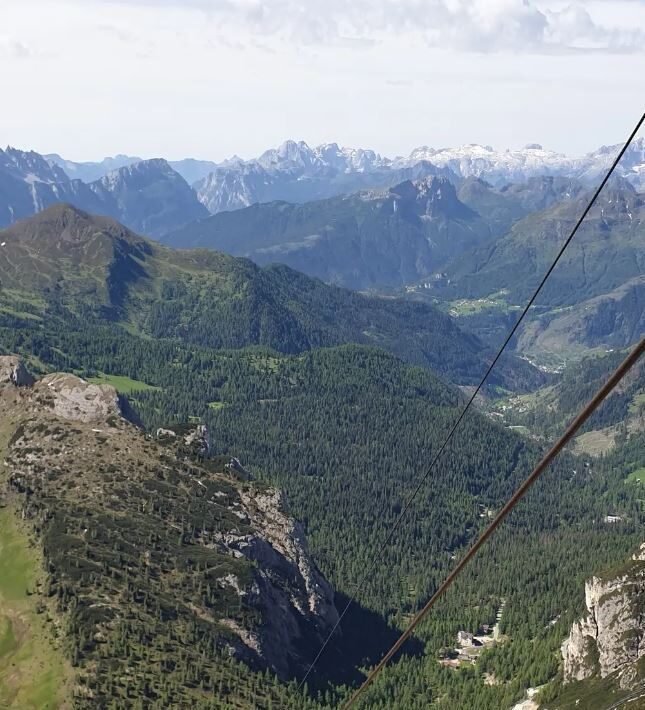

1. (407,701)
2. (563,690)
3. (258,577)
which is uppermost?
(258,577)

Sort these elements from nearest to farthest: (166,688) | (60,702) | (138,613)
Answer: (60,702)
(166,688)
(138,613)

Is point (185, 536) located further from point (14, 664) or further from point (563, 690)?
point (563, 690)

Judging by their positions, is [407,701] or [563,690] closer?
[563,690]

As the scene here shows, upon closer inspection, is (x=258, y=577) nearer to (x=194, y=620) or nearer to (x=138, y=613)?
(x=194, y=620)

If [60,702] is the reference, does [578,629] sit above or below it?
below

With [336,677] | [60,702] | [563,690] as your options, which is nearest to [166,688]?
[60,702]

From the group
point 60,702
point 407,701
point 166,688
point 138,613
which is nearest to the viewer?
point 60,702
